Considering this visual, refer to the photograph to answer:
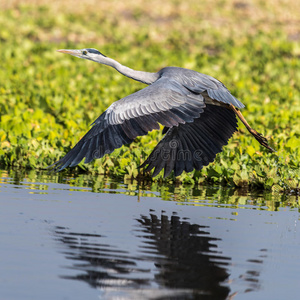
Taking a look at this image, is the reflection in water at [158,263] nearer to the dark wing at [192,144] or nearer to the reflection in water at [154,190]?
the reflection in water at [154,190]

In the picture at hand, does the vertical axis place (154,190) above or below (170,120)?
below

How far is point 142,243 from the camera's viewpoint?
17.5 ft

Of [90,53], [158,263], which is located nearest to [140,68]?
[90,53]

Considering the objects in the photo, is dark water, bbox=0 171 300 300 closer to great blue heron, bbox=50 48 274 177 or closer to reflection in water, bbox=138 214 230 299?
reflection in water, bbox=138 214 230 299

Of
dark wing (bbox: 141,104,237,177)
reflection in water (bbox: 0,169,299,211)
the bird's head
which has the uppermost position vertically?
the bird's head

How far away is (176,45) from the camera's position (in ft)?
63.9

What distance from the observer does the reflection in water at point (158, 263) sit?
4.32 metres

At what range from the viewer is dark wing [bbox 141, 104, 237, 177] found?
7734 mm

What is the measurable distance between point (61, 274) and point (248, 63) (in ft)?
43.3

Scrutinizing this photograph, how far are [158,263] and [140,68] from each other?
11274 millimetres

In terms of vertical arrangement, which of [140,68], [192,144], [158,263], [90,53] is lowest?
[158,263]

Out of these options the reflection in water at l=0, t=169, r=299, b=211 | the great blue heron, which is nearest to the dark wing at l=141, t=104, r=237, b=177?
the great blue heron

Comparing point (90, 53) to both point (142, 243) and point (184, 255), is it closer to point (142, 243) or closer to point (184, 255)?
point (142, 243)

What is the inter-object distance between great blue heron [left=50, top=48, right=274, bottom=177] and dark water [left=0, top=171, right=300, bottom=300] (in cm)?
45
